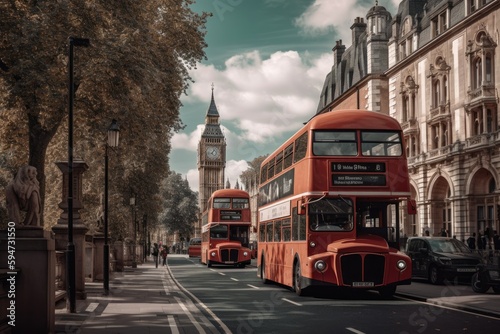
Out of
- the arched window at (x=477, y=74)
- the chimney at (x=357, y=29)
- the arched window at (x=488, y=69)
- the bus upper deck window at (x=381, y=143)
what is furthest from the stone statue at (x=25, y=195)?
the chimney at (x=357, y=29)

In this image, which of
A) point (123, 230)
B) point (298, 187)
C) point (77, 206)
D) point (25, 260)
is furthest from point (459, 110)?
point (25, 260)

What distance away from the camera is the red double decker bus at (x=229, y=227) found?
137 feet

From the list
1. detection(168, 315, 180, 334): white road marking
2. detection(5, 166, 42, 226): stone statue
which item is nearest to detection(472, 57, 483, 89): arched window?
detection(168, 315, 180, 334): white road marking

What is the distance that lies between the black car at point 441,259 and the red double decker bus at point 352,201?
271 inches

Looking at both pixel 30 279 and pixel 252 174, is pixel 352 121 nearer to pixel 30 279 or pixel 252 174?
pixel 30 279

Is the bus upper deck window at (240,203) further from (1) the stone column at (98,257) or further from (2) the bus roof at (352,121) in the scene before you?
(2) the bus roof at (352,121)

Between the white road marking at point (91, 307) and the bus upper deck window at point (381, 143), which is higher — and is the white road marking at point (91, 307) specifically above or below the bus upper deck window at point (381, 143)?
below

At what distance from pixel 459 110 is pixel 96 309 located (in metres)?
31.3

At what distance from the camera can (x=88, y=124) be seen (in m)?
25.7

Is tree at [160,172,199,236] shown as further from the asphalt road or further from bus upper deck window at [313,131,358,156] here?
bus upper deck window at [313,131,358,156]

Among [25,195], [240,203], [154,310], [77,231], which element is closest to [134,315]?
[154,310]

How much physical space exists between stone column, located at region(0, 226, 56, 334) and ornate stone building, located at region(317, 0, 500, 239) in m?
30.7

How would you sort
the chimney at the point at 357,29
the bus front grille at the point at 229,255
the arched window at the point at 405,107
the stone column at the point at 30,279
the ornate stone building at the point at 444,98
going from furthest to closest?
the chimney at the point at 357,29, the arched window at the point at 405,107, the bus front grille at the point at 229,255, the ornate stone building at the point at 444,98, the stone column at the point at 30,279

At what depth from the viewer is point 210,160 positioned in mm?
186500
